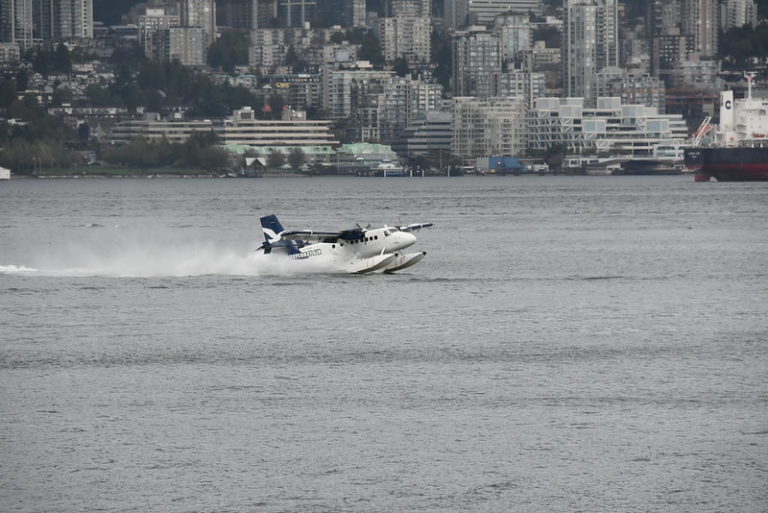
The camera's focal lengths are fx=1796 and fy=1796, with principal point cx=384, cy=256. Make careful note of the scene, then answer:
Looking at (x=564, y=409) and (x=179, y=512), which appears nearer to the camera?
(x=179, y=512)

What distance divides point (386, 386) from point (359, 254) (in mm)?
21272

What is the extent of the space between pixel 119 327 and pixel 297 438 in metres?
15.8

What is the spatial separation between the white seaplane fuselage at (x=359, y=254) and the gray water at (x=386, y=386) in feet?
2.07

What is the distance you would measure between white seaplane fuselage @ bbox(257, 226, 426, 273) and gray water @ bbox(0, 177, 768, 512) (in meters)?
0.63

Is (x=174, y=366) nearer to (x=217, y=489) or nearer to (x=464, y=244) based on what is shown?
(x=217, y=489)

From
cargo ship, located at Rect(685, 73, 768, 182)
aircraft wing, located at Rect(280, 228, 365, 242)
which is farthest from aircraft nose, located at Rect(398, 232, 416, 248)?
cargo ship, located at Rect(685, 73, 768, 182)

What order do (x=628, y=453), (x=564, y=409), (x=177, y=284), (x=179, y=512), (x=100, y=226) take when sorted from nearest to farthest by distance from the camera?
(x=179, y=512) → (x=628, y=453) → (x=564, y=409) → (x=177, y=284) → (x=100, y=226)

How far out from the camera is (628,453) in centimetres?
2933

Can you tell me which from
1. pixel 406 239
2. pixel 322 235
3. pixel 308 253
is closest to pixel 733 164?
pixel 308 253

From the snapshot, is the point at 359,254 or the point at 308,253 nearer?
the point at 359,254

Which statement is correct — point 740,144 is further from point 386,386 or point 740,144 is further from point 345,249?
point 386,386

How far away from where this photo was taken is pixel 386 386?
35406 mm

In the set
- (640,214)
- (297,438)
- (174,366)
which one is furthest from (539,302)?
(640,214)

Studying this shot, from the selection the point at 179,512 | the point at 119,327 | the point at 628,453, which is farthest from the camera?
the point at 119,327
